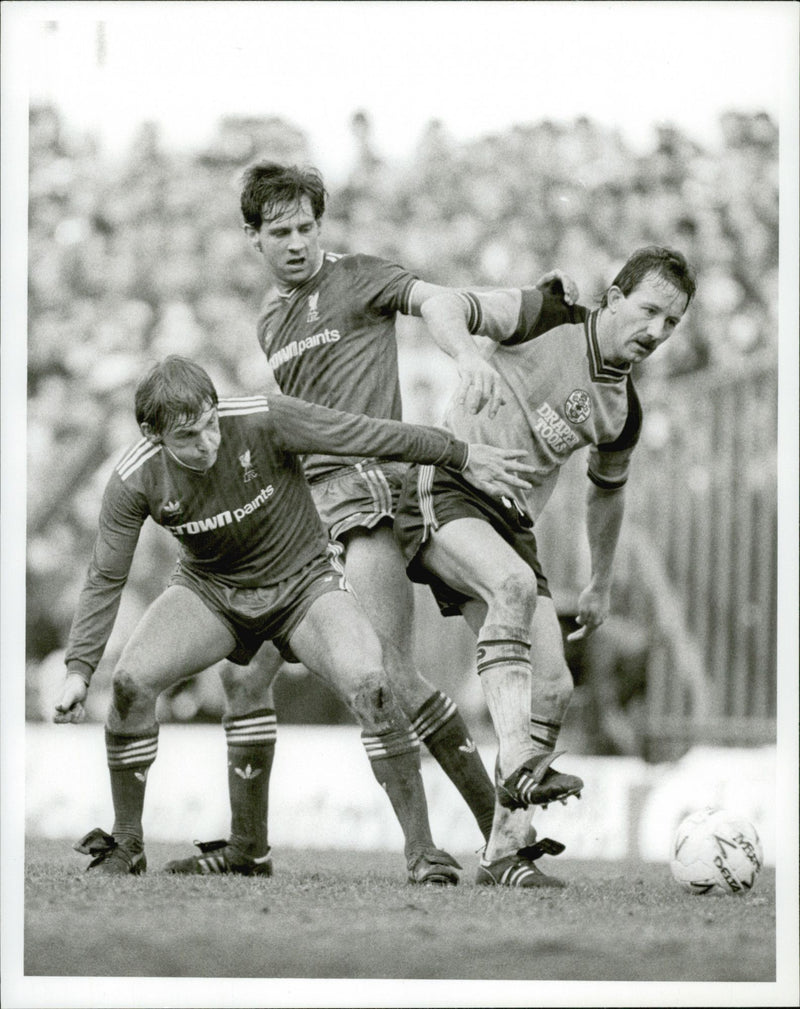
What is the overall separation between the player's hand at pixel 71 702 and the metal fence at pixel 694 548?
337 cm

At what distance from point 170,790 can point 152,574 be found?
1.63 meters

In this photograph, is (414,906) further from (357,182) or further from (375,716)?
(357,182)

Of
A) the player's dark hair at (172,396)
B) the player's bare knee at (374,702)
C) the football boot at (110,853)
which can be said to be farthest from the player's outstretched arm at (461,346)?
the football boot at (110,853)

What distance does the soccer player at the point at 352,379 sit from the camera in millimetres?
4992

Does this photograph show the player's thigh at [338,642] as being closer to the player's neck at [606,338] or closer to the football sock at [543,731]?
the football sock at [543,731]

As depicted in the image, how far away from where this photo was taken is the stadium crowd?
665cm

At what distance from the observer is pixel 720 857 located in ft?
15.7

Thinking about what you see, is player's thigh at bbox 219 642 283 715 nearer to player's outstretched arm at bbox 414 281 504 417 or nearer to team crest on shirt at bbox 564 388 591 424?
player's outstretched arm at bbox 414 281 504 417

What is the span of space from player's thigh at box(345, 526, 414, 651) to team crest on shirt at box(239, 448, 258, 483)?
462 millimetres

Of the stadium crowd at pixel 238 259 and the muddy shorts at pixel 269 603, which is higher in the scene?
the stadium crowd at pixel 238 259

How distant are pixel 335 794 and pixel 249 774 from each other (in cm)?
140

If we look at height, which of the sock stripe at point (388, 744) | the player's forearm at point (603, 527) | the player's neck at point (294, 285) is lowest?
the sock stripe at point (388, 744)

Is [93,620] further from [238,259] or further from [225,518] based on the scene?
[238,259]

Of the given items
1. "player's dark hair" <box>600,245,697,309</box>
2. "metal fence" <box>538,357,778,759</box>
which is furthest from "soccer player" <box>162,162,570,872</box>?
"metal fence" <box>538,357,778,759</box>
